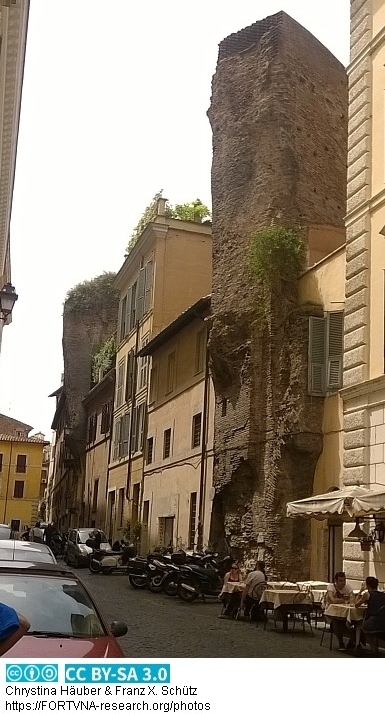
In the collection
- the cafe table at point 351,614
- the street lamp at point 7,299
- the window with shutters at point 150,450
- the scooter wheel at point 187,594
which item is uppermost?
the street lamp at point 7,299

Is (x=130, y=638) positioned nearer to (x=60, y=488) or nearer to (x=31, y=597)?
(x=31, y=597)

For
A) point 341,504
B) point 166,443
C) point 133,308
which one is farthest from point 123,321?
point 341,504

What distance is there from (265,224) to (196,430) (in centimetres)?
625

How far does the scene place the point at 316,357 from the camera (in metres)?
15.0

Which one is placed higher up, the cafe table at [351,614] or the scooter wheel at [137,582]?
the cafe table at [351,614]

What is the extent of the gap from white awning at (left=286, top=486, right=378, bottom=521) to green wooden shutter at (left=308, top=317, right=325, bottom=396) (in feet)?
13.4

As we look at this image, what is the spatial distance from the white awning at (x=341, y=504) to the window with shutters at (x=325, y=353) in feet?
13.1

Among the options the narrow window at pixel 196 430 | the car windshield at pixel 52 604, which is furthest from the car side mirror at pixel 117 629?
the narrow window at pixel 196 430

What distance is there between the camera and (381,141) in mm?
12148

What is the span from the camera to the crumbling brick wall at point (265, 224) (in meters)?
15.4

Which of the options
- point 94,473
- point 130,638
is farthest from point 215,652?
point 94,473

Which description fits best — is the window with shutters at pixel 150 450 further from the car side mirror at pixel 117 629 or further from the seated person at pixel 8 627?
the seated person at pixel 8 627

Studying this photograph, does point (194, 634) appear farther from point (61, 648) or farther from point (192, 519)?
point (192, 519)

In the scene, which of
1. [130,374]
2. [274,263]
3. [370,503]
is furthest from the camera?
[130,374]
